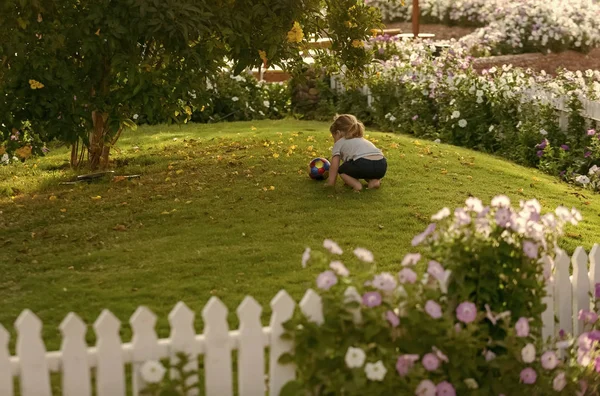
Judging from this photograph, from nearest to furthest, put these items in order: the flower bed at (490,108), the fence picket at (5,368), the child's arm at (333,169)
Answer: the fence picket at (5,368) → the child's arm at (333,169) → the flower bed at (490,108)

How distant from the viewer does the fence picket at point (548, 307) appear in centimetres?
395

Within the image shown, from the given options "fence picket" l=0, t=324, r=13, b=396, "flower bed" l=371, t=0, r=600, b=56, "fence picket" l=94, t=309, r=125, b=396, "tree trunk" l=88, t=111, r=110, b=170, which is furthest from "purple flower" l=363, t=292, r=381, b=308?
"flower bed" l=371, t=0, r=600, b=56

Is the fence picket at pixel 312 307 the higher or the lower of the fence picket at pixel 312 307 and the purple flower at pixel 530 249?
the lower

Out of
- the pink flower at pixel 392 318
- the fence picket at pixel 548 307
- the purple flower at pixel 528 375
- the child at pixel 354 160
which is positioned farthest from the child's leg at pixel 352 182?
the pink flower at pixel 392 318

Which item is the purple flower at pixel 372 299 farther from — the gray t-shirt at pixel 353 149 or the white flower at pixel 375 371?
the gray t-shirt at pixel 353 149

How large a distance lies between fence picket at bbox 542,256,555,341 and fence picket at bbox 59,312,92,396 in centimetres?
195

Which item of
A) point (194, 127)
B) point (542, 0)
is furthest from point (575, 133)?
point (542, 0)

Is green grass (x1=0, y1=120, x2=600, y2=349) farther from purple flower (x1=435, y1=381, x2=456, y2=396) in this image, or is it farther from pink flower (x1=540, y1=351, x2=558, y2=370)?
pink flower (x1=540, y1=351, x2=558, y2=370)

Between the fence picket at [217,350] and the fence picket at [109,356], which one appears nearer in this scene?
the fence picket at [109,356]

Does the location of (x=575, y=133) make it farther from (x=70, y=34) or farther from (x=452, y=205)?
(x=70, y=34)

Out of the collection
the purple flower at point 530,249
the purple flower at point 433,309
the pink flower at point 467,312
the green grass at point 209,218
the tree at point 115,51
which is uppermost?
the tree at point 115,51

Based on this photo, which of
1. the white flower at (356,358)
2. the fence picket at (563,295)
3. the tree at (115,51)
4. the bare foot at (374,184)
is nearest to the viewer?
the white flower at (356,358)

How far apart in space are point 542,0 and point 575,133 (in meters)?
8.34

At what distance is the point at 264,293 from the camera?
5.02m
